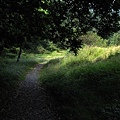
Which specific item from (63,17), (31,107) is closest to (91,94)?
(31,107)

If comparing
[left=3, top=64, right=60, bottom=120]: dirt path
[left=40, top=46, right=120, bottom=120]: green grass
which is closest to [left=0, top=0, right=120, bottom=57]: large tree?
[left=40, top=46, right=120, bottom=120]: green grass

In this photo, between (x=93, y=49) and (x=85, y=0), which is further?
(x=93, y=49)

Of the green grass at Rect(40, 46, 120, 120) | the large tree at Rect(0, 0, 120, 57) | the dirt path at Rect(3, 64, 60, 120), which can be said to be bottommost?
the dirt path at Rect(3, 64, 60, 120)

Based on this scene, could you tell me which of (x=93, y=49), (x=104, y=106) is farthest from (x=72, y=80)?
(x=93, y=49)

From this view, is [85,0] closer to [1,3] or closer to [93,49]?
[1,3]

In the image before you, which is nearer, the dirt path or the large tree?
the dirt path

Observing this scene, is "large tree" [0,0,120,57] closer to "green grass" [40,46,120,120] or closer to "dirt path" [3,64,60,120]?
"green grass" [40,46,120,120]

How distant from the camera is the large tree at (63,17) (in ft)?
32.4

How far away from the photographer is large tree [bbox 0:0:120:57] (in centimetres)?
988

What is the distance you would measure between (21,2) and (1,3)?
82cm

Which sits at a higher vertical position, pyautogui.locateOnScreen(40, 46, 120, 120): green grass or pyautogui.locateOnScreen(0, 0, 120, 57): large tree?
pyautogui.locateOnScreen(0, 0, 120, 57): large tree

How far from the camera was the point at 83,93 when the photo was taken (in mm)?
10516

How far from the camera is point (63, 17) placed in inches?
420

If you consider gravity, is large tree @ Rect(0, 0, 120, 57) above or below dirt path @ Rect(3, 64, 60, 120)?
above
